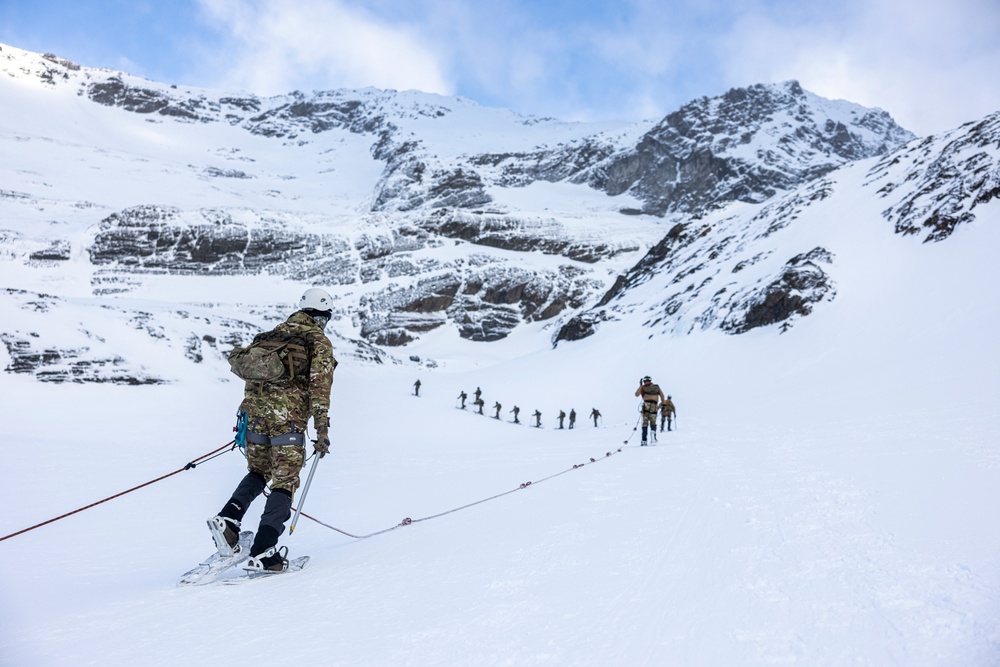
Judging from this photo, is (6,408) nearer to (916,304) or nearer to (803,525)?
(803,525)

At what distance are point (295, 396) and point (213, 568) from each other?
1315 mm

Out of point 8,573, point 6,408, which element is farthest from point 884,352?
point 6,408

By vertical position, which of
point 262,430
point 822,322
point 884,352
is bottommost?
point 262,430

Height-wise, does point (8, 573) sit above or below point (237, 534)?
below

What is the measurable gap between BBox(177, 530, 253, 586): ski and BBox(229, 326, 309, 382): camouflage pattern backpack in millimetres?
1253

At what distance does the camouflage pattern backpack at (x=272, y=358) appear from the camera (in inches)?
157

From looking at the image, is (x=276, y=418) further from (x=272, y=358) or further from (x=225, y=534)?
(x=225, y=534)

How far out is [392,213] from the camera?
3679 inches

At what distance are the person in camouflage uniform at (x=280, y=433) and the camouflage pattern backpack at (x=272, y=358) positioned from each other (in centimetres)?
3

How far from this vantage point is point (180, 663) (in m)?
2.34

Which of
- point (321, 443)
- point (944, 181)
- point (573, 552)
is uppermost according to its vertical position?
point (944, 181)

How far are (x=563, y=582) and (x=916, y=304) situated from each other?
2440 centimetres

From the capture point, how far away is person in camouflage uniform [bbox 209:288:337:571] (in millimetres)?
3896

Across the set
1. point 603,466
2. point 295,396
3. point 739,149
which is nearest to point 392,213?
point 739,149
